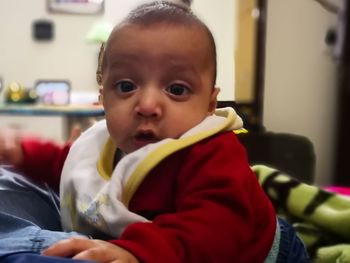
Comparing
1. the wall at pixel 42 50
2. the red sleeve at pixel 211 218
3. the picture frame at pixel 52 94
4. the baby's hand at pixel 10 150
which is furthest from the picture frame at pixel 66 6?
the red sleeve at pixel 211 218

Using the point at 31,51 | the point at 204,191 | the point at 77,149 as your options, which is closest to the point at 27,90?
the point at 31,51

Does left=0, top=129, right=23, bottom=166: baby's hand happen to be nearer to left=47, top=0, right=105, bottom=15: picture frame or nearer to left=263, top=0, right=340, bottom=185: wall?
left=263, top=0, right=340, bottom=185: wall

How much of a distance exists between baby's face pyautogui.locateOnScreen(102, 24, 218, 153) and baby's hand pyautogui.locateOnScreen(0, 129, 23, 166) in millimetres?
230

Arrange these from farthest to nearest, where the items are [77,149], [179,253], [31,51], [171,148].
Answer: [31,51]
[77,149]
[171,148]
[179,253]

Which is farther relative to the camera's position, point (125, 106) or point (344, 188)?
point (344, 188)

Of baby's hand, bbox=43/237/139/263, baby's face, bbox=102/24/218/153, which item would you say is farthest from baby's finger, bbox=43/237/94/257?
baby's face, bbox=102/24/218/153

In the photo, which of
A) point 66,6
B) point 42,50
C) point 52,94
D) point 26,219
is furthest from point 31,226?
point 42,50

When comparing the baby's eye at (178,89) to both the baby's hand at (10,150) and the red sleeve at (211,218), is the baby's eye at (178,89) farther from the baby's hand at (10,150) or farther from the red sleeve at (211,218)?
the baby's hand at (10,150)

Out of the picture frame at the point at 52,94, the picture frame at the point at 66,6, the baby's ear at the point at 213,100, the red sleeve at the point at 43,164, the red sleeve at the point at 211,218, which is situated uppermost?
the picture frame at the point at 66,6

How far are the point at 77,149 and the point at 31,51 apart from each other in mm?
1990

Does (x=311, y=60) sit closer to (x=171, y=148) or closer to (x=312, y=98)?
(x=312, y=98)

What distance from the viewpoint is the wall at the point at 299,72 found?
0.52 m

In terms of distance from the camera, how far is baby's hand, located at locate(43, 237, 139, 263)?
0.36 m

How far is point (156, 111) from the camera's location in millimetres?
494
